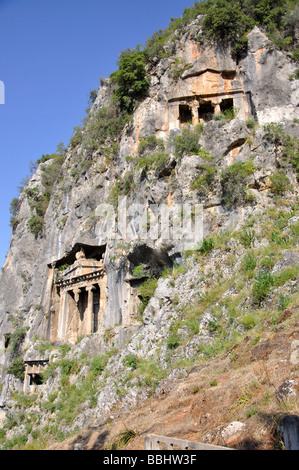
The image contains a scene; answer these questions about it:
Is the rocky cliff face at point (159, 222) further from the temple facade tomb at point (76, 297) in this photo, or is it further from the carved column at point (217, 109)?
the carved column at point (217, 109)

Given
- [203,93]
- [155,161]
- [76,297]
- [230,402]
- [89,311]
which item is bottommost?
[230,402]

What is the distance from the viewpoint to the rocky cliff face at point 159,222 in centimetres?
1531

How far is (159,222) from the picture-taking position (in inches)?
797

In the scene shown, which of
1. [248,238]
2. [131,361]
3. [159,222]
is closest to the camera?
[131,361]

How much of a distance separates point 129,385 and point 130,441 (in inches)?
198

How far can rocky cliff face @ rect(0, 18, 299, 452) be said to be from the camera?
15312 millimetres

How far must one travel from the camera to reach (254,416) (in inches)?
265

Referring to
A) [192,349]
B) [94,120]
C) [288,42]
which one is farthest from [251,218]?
[94,120]

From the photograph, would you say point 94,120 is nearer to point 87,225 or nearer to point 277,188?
point 87,225

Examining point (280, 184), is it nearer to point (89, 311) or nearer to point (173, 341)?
point (173, 341)

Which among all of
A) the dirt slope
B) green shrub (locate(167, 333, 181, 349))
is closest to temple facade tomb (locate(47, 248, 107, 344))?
green shrub (locate(167, 333, 181, 349))

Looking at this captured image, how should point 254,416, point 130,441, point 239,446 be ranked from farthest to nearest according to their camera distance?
point 130,441 → point 254,416 → point 239,446

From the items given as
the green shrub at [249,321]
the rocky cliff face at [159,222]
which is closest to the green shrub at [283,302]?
the rocky cliff face at [159,222]

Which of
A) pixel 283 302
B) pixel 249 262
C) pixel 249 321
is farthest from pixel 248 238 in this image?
pixel 283 302
